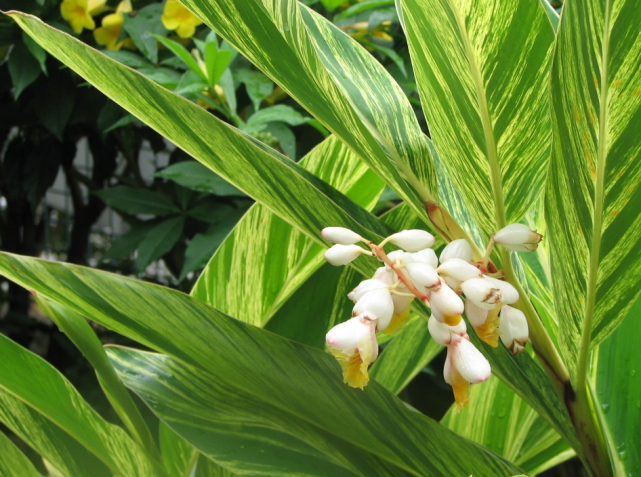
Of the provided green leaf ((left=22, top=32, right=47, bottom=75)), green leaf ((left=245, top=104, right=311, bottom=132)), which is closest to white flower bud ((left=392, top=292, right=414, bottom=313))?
green leaf ((left=245, top=104, right=311, bottom=132))

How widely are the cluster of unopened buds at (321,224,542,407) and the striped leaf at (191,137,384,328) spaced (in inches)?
10.0

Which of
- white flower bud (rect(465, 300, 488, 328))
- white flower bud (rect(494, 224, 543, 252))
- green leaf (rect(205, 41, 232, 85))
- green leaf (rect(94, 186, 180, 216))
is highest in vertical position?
green leaf (rect(205, 41, 232, 85))

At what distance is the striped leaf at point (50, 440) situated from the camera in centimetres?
57

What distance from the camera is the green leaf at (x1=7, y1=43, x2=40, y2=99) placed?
97 centimetres

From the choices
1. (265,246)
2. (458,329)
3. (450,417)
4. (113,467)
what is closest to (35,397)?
(113,467)

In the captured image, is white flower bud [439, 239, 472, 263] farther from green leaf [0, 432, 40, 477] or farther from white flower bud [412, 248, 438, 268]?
green leaf [0, 432, 40, 477]

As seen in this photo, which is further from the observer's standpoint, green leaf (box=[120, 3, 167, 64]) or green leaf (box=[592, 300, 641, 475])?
green leaf (box=[120, 3, 167, 64])

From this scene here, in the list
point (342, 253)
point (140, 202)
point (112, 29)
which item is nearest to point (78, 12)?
point (112, 29)

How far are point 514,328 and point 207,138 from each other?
21 cm

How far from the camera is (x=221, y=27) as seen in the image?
369 millimetres

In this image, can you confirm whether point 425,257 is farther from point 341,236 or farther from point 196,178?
point 196,178

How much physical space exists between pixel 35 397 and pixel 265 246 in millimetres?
235

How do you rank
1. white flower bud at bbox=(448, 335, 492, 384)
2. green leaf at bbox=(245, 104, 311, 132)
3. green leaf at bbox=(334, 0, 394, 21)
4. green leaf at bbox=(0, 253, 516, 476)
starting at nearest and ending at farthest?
white flower bud at bbox=(448, 335, 492, 384), green leaf at bbox=(0, 253, 516, 476), green leaf at bbox=(245, 104, 311, 132), green leaf at bbox=(334, 0, 394, 21)

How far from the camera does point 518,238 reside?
1.14 ft
